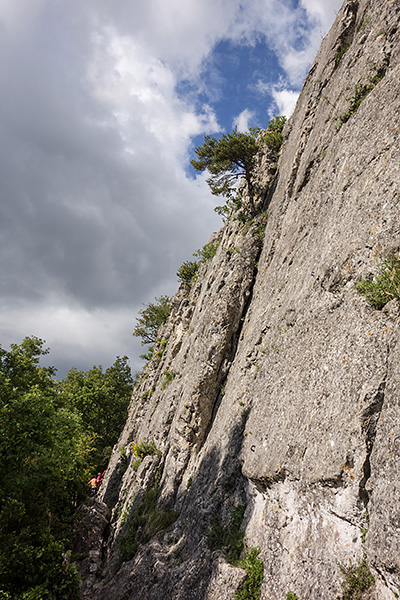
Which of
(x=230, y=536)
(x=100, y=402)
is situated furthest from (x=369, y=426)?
(x=100, y=402)

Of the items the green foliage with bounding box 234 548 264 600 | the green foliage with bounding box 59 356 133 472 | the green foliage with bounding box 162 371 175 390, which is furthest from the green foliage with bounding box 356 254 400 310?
the green foliage with bounding box 59 356 133 472

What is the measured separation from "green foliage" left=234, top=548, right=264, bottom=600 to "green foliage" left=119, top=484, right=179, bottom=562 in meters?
5.75

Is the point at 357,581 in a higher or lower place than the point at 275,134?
lower

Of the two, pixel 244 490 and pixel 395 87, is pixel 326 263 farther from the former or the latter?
pixel 244 490

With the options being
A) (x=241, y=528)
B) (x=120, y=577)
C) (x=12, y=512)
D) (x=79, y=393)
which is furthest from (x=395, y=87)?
(x=79, y=393)

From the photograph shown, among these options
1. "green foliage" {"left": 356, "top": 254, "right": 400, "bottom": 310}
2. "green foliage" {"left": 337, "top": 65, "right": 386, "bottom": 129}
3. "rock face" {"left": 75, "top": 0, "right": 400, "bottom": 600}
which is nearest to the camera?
"rock face" {"left": 75, "top": 0, "right": 400, "bottom": 600}

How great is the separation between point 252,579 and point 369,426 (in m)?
4.91

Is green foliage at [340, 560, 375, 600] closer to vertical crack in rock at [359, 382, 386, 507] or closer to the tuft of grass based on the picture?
vertical crack in rock at [359, 382, 386, 507]

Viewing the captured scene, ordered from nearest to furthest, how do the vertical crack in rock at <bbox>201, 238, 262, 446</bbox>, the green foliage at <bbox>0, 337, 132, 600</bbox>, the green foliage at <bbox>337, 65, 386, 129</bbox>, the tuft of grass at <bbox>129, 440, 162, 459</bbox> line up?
the green foliage at <bbox>0, 337, 132, 600</bbox> < the green foliage at <bbox>337, 65, 386, 129</bbox> < the vertical crack in rock at <bbox>201, 238, 262, 446</bbox> < the tuft of grass at <bbox>129, 440, 162, 459</bbox>

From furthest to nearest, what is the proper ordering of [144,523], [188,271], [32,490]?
[188,271] < [144,523] < [32,490]

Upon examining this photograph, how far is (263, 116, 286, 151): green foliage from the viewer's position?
19438 mm

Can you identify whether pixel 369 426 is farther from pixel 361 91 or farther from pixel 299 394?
pixel 361 91

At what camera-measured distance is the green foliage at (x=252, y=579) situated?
23.9 feet

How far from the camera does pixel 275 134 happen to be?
1962 centimetres
